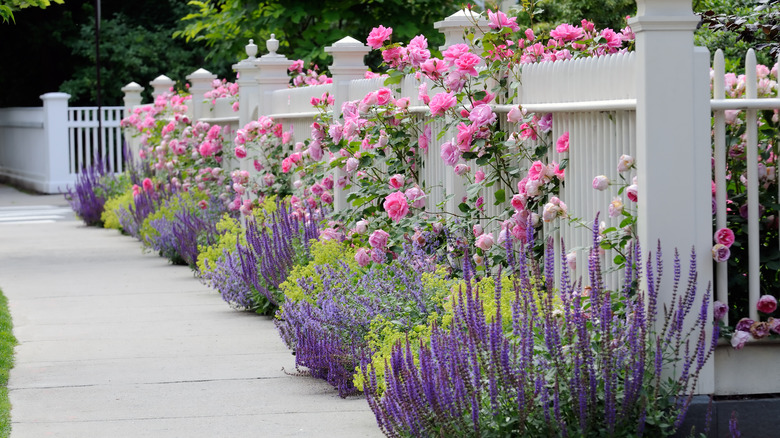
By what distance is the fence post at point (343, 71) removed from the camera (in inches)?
329

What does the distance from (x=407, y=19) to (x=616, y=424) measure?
40.3 ft

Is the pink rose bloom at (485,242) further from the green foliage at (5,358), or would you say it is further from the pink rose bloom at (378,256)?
the green foliage at (5,358)

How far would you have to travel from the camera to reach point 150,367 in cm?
645

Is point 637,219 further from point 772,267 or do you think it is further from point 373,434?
point 373,434

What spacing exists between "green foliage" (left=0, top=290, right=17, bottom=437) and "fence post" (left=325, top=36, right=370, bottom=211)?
2.36 m

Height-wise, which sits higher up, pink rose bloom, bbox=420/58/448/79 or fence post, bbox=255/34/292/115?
fence post, bbox=255/34/292/115

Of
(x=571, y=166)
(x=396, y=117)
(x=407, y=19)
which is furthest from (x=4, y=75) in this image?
(x=571, y=166)

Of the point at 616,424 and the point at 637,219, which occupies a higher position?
the point at 637,219

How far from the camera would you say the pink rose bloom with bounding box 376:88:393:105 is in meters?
Answer: 7.08

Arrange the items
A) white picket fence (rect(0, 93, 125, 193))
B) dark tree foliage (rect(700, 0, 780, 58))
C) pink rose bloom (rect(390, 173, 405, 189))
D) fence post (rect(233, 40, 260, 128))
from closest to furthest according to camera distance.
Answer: dark tree foliage (rect(700, 0, 780, 58)) < pink rose bloom (rect(390, 173, 405, 189)) < fence post (rect(233, 40, 260, 128)) < white picket fence (rect(0, 93, 125, 193))

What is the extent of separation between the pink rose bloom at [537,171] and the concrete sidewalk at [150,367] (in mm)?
1283

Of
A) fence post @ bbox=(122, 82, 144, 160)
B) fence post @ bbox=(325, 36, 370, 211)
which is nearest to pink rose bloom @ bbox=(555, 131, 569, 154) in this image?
fence post @ bbox=(325, 36, 370, 211)

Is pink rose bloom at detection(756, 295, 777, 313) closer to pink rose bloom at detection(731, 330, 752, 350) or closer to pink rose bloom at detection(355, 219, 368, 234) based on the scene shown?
pink rose bloom at detection(731, 330, 752, 350)

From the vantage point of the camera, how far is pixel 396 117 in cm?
721
